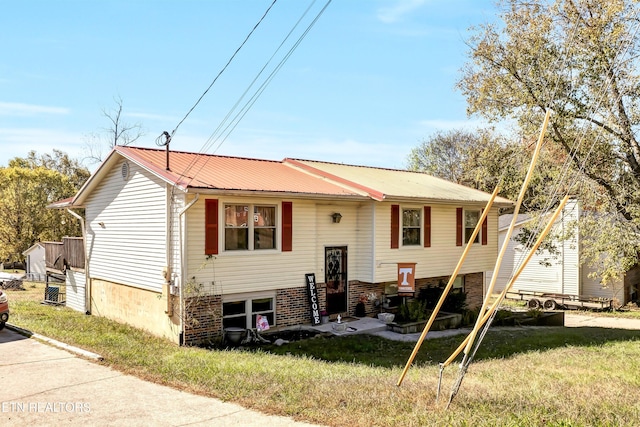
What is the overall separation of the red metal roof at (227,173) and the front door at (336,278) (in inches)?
74.7

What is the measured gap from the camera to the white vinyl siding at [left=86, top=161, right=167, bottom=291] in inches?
524

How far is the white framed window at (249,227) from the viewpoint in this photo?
1316 centimetres

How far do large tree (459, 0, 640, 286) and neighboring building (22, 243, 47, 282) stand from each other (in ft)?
102

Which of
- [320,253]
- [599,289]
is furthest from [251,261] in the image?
[599,289]

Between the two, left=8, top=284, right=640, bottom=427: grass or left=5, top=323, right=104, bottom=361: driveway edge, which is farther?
left=5, top=323, right=104, bottom=361: driveway edge

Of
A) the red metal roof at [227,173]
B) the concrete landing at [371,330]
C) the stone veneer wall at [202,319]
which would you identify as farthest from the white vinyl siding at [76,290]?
the concrete landing at [371,330]

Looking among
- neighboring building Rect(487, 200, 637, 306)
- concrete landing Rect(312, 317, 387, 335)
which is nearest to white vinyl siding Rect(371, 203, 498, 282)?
concrete landing Rect(312, 317, 387, 335)

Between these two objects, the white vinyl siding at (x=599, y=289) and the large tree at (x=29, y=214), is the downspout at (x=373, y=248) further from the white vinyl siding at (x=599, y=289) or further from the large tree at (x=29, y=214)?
the large tree at (x=29, y=214)

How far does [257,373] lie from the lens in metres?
8.45

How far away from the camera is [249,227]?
44.1 ft

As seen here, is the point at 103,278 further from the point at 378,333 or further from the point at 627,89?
the point at 627,89

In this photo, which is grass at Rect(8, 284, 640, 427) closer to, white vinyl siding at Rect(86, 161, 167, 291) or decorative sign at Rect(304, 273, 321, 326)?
decorative sign at Rect(304, 273, 321, 326)

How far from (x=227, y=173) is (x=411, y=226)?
254 inches

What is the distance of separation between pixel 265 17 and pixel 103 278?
32.4 ft
